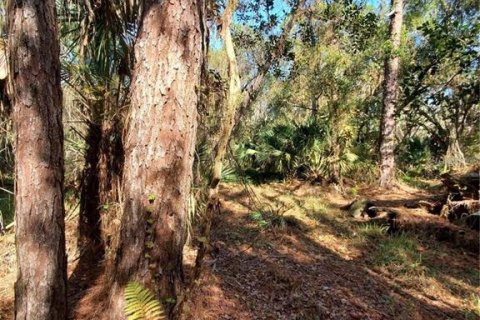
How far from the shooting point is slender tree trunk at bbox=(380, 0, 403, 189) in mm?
10164

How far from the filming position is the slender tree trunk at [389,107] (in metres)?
10.2

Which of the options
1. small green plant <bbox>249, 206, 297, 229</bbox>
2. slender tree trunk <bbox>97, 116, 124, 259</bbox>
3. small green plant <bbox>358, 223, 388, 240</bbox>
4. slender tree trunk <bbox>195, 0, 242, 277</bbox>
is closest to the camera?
slender tree trunk <bbox>195, 0, 242, 277</bbox>

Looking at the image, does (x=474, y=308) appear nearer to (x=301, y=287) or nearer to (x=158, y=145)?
(x=301, y=287)

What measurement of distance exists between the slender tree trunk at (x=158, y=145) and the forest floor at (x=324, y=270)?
0.63 meters

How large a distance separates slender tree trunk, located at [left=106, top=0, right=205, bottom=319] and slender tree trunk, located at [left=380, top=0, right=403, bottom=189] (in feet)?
28.8

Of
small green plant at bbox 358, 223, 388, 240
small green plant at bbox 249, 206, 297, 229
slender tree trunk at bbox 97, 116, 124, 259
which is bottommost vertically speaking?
small green plant at bbox 358, 223, 388, 240

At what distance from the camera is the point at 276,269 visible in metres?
5.34

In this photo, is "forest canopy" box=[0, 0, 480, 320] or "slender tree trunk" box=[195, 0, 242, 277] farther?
"slender tree trunk" box=[195, 0, 242, 277]

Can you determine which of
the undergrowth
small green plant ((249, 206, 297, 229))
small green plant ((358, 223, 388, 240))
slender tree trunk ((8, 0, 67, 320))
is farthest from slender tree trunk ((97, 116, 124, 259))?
small green plant ((358, 223, 388, 240))

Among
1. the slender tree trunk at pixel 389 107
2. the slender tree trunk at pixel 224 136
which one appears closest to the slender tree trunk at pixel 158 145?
the slender tree trunk at pixel 224 136

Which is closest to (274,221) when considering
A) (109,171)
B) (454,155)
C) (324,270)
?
(324,270)

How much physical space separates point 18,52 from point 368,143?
1278 centimetres

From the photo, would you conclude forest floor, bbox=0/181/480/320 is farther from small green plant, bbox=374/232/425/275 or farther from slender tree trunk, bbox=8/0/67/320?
slender tree trunk, bbox=8/0/67/320

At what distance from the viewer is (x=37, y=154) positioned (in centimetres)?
287
